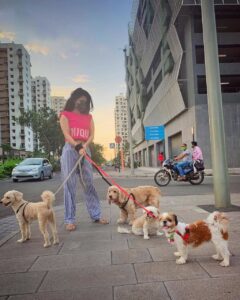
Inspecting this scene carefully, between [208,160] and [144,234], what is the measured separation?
22048 mm

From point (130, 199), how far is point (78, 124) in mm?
1621

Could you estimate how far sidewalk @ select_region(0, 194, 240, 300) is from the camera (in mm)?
2713

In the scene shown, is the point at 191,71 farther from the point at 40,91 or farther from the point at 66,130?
the point at 40,91

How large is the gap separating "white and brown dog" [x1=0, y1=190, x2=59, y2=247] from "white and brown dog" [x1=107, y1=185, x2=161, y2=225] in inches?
44.3

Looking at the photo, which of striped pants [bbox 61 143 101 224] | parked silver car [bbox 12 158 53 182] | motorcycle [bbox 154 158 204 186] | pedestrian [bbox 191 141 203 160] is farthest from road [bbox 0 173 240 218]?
parked silver car [bbox 12 158 53 182]

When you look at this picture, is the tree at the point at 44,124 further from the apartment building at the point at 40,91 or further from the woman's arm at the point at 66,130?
the apartment building at the point at 40,91

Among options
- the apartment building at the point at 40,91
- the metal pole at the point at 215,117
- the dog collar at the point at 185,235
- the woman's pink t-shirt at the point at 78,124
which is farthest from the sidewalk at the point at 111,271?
the apartment building at the point at 40,91

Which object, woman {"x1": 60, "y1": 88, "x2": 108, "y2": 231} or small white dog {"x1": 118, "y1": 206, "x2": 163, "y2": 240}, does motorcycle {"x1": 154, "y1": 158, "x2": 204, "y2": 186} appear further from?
small white dog {"x1": 118, "y1": 206, "x2": 163, "y2": 240}

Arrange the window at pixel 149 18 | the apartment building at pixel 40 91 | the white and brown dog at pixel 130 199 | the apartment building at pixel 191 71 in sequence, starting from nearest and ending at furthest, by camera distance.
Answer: the white and brown dog at pixel 130 199 → the apartment building at pixel 191 71 → the window at pixel 149 18 → the apartment building at pixel 40 91

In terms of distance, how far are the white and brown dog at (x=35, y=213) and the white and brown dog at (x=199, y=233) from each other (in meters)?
1.69

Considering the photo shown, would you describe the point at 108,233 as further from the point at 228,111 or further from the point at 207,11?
the point at 228,111

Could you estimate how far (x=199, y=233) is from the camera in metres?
3.44

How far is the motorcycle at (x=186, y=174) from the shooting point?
530 inches

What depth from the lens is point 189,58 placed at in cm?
2709
